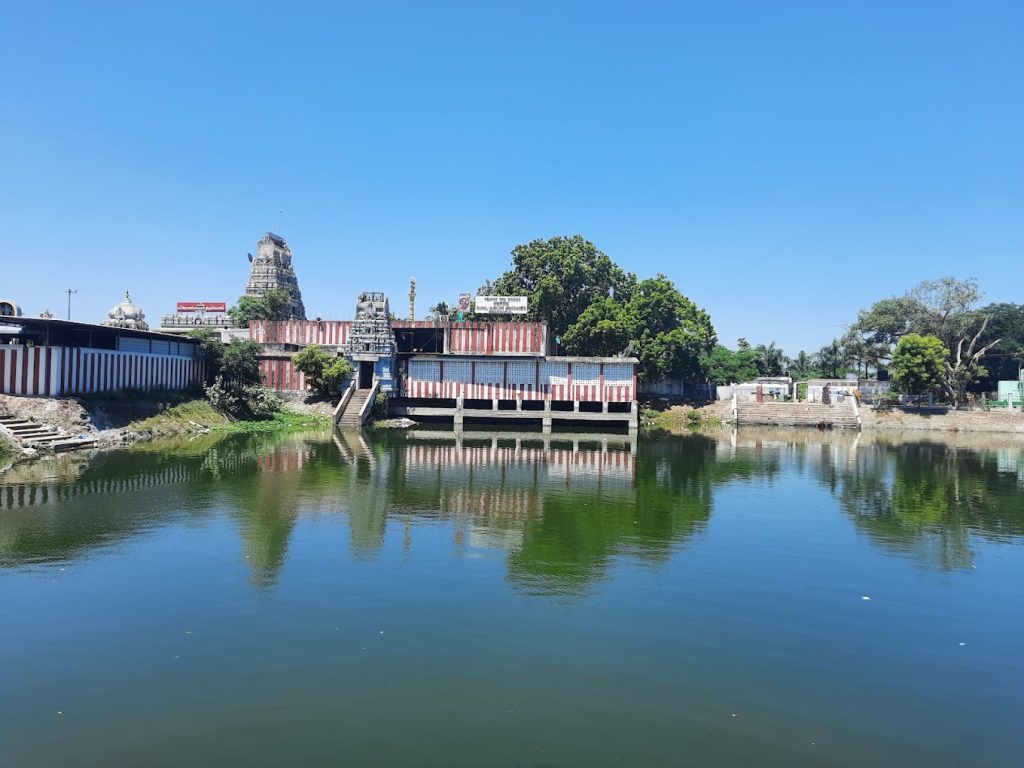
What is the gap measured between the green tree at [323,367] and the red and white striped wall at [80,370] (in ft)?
29.3

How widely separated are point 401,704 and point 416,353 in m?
47.7

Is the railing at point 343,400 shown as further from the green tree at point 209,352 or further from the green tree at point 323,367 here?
the green tree at point 209,352

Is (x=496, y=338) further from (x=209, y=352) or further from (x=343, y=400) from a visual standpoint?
(x=209, y=352)

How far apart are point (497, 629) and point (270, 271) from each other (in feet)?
282

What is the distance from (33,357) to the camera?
3384 cm

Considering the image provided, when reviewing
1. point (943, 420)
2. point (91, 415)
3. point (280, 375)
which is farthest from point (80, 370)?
point (943, 420)

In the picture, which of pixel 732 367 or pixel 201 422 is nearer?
pixel 201 422

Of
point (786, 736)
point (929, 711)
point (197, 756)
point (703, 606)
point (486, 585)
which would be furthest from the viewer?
point (486, 585)

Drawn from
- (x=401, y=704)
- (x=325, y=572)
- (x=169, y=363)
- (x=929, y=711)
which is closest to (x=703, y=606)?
(x=929, y=711)

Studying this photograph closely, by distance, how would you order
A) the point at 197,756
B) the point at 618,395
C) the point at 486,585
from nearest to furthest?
the point at 197,756 → the point at 486,585 → the point at 618,395

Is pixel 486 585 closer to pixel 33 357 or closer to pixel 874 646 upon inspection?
pixel 874 646

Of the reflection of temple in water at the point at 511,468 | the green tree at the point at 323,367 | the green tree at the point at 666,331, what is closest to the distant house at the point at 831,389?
the green tree at the point at 666,331

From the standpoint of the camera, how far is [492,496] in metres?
22.8

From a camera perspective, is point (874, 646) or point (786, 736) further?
point (874, 646)
